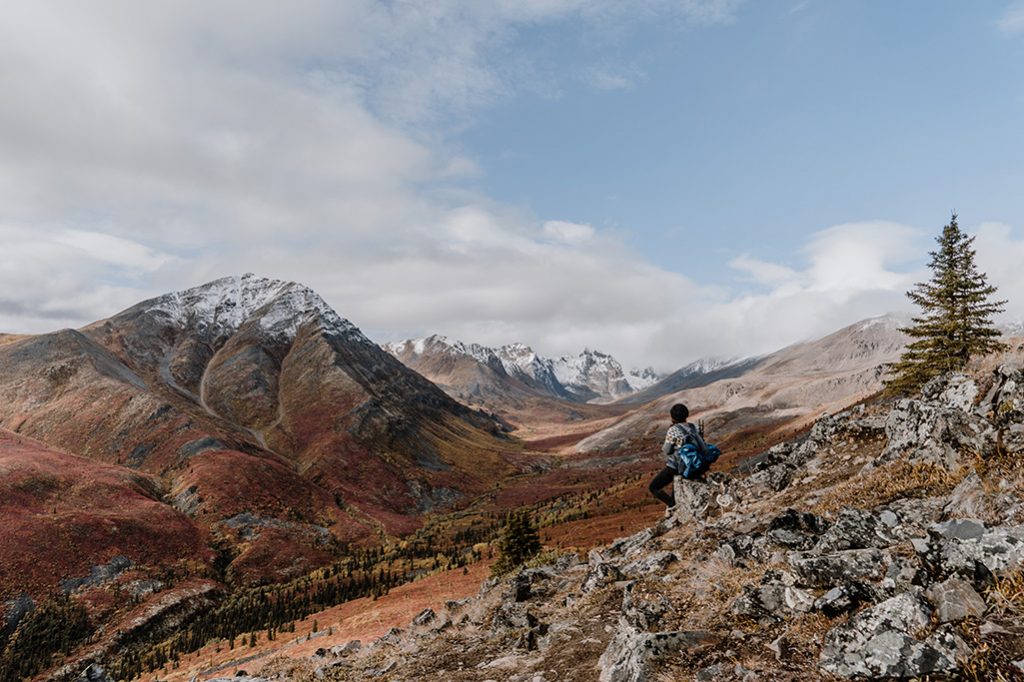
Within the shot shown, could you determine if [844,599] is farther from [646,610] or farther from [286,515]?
[286,515]

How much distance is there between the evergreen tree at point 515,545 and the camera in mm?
38812

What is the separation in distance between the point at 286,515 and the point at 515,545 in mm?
68935

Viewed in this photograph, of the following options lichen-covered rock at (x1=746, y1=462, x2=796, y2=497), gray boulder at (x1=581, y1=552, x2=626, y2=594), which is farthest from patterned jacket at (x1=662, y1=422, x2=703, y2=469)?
lichen-covered rock at (x1=746, y1=462, x2=796, y2=497)

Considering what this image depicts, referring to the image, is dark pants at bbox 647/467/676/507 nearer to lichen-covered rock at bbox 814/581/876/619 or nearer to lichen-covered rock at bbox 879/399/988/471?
lichen-covered rock at bbox 879/399/988/471

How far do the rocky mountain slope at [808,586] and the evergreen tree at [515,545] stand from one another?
20.9 meters

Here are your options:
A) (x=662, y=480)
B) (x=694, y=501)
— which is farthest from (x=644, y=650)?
(x=694, y=501)

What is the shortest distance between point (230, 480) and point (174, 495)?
9.04 m

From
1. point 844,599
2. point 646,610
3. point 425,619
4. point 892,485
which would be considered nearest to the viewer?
point 844,599

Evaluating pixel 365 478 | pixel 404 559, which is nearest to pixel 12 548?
pixel 404 559

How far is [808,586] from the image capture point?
8.30 m

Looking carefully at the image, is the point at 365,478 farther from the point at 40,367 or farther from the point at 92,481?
the point at 40,367

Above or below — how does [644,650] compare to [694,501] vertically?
above

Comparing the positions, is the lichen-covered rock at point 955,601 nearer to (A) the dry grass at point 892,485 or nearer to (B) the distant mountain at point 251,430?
(A) the dry grass at point 892,485

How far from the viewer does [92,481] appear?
→ 260 ft
